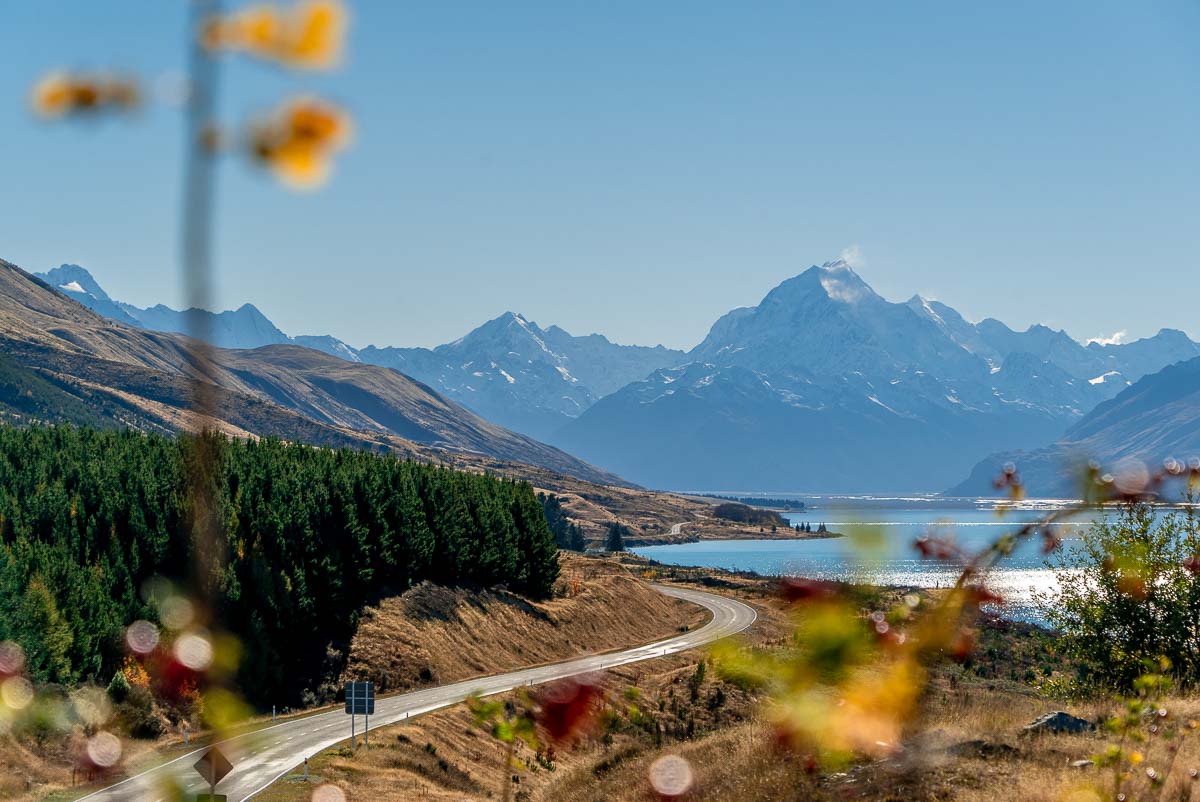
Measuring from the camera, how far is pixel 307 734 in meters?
58.2

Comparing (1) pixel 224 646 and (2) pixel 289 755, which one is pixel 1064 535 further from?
(2) pixel 289 755

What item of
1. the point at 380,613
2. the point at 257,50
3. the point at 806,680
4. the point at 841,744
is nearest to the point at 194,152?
the point at 257,50

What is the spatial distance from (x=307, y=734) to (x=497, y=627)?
1533 inches

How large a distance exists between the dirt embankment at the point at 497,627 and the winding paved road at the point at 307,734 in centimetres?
292

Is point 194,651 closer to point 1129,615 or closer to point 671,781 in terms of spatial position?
point 671,781

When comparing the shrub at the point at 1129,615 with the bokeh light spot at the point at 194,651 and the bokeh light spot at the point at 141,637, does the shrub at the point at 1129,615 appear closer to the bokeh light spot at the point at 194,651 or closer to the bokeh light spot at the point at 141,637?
the bokeh light spot at the point at 194,651

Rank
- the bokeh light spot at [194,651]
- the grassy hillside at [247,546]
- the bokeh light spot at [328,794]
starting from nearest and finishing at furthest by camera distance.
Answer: the bokeh light spot at [194,651]
the bokeh light spot at [328,794]
the grassy hillside at [247,546]

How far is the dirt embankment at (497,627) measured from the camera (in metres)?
80.3

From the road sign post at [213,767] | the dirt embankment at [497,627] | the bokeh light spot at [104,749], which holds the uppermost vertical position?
the road sign post at [213,767]

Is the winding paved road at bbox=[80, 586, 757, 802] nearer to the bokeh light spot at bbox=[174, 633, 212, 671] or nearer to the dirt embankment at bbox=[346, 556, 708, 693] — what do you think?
the bokeh light spot at bbox=[174, 633, 212, 671]

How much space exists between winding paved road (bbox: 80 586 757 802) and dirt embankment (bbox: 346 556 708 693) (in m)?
2.92

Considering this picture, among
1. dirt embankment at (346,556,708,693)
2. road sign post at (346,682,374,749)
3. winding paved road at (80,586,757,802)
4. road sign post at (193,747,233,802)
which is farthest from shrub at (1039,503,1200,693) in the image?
dirt embankment at (346,556,708,693)

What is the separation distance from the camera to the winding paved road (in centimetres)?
4259

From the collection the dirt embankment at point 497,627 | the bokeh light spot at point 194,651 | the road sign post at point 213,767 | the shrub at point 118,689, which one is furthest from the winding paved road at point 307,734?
the shrub at point 118,689
